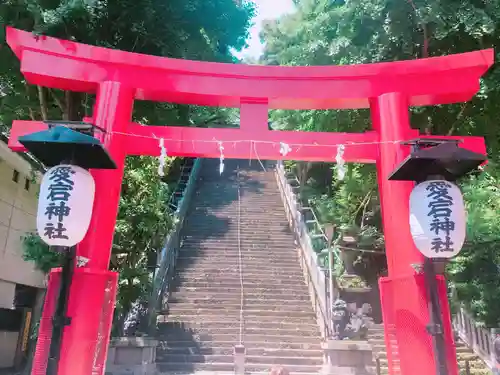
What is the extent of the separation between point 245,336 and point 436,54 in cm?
735

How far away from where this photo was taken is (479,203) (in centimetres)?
1223

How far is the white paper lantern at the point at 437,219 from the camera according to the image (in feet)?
14.4

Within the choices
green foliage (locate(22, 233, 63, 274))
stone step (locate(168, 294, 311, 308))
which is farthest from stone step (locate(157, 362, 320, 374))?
green foliage (locate(22, 233, 63, 274))

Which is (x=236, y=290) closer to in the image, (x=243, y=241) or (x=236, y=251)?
(x=236, y=251)

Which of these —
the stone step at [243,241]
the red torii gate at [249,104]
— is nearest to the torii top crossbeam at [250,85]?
the red torii gate at [249,104]

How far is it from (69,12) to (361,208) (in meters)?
10.8

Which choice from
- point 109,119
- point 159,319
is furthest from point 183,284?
point 109,119

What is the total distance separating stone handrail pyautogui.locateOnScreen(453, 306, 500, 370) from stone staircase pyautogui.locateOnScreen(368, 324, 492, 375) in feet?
0.45

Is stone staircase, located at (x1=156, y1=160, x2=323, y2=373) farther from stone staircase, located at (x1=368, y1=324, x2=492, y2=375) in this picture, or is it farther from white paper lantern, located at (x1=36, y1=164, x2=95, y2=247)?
white paper lantern, located at (x1=36, y1=164, x2=95, y2=247)

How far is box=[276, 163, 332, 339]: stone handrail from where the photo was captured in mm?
10859

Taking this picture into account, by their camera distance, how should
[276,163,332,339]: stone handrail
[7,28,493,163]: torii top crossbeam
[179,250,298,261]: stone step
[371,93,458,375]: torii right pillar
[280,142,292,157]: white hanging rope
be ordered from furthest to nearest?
[179,250,298,261]: stone step
[276,163,332,339]: stone handrail
[280,142,292,157]: white hanging rope
[7,28,493,163]: torii top crossbeam
[371,93,458,375]: torii right pillar

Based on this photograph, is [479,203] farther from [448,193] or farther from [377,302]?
[448,193]

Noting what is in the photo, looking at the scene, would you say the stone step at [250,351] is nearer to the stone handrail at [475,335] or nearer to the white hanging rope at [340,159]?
the stone handrail at [475,335]

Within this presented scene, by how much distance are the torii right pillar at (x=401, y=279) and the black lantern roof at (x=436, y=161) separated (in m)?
0.56
